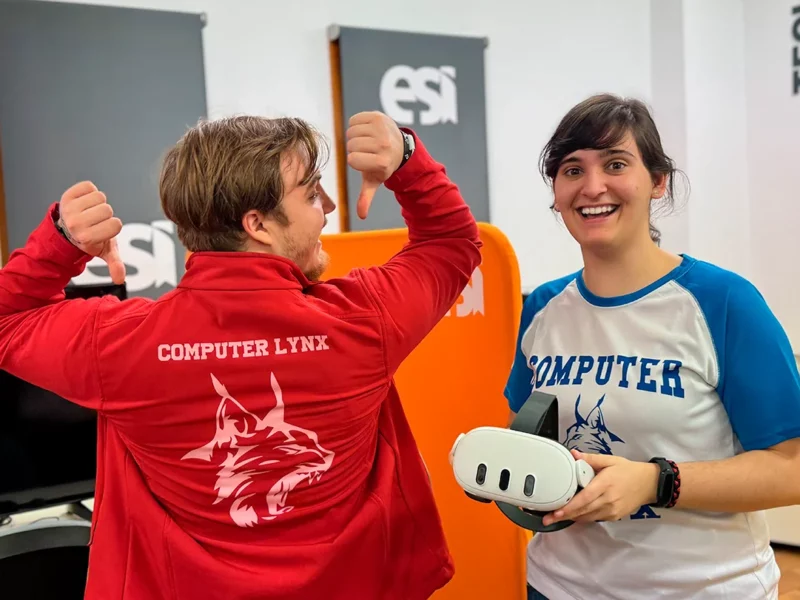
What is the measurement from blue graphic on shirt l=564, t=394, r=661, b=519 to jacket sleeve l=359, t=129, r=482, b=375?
11.0 inches

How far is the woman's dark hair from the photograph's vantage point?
1068 millimetres

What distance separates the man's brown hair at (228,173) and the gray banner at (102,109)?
1622 millimetres

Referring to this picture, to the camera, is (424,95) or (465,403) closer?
(465,403)

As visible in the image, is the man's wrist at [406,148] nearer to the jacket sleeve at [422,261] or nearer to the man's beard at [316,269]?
the jacket sleeve at [422,261]

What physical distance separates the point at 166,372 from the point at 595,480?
0.53 metres

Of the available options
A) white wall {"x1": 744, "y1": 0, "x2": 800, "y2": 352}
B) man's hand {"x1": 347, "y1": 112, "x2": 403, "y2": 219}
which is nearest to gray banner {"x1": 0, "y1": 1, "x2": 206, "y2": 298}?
man's hand {"x1": 347, "y1": 112, "x2": 403, "y2": 219}

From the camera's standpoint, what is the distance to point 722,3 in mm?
3652

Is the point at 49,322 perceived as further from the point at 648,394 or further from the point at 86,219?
the point at 648,394

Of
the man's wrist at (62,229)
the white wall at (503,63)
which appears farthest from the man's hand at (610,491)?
the white wall at (503,63)

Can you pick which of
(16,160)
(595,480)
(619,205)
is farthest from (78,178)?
(595,480)

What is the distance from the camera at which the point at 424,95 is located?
2.96 metres

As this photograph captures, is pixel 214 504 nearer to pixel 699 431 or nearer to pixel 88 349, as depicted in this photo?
Result: pixel 88 349

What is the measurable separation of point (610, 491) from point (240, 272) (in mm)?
521

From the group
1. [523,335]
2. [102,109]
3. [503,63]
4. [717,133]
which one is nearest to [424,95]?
[503,63]
